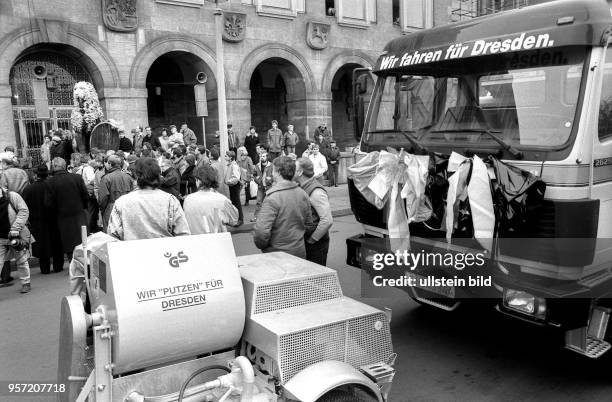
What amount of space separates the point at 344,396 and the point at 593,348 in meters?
2.18

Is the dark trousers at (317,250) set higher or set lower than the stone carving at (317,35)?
lower

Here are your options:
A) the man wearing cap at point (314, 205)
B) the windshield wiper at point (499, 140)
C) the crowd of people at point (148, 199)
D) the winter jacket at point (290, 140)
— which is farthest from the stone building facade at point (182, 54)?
the windshield wiper at point (499, 140)

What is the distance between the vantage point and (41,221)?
852 cm

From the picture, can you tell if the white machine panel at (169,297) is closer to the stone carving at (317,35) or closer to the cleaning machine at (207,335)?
the cleaning machine at (207,335)

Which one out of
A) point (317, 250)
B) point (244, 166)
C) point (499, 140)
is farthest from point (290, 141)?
point (499, 140)

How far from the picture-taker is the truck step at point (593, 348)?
12.9 ft

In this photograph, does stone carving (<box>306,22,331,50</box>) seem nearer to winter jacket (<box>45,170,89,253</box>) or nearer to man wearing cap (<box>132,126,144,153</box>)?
man wearing cap (<box>132,126,144,153</box>)

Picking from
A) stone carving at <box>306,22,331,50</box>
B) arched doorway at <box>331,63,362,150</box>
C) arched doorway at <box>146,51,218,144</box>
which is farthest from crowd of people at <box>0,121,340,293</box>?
arched doorway at <box>331,63,362,150</box>

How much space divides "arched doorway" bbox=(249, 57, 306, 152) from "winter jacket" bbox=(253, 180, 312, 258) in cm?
1555

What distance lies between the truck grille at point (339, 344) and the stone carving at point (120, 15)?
1605 centimetres

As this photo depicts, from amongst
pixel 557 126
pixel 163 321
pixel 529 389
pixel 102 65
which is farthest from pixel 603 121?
pixel 102 65

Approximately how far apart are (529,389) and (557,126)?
207 cm

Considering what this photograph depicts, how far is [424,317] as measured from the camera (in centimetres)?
585

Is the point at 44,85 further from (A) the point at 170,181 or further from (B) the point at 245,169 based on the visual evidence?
(A) the point at 170,181
